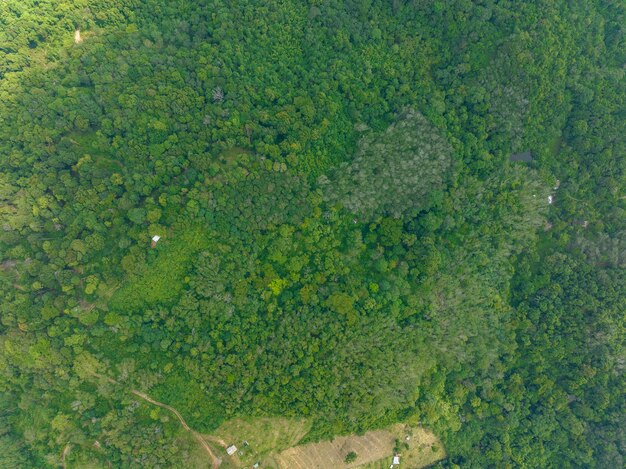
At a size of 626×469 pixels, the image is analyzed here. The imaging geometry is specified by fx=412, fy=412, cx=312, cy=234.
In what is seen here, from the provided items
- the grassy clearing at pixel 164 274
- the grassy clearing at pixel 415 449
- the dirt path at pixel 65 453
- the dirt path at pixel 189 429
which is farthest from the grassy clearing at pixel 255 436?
the grassy clearing at pixel 164 274

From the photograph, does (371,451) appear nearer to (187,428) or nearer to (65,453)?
(187,428)

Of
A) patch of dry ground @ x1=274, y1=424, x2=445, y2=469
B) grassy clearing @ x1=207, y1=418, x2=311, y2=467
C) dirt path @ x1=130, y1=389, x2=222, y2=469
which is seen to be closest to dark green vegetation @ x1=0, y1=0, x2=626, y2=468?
dirt path @ x1=130, y1=389, x2=222, y2=469

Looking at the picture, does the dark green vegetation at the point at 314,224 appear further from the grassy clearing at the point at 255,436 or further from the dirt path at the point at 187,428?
the grassy clearing at the point at 255,436

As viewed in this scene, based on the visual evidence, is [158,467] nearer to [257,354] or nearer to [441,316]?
[257,354]

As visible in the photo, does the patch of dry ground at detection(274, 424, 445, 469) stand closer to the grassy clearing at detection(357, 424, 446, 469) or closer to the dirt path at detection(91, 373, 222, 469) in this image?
the grassy clearing at detection(357, 424, 446, 469)

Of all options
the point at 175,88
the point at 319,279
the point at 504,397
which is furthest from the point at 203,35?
the point at 504,397

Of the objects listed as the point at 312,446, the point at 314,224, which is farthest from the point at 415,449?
the point at 314,224
